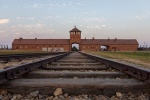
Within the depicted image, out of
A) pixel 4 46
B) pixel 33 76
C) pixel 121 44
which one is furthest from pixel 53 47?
pixel 33 76

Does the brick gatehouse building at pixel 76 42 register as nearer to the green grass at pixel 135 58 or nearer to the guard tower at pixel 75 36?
the guard tower at pixel 75 36

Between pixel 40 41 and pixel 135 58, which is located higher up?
pixel 40 41

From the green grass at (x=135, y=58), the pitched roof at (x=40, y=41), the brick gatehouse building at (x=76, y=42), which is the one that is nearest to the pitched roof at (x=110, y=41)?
the brick gatehouse building at (x=76, y=42)

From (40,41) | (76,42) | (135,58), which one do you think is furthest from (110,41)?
(135,58)

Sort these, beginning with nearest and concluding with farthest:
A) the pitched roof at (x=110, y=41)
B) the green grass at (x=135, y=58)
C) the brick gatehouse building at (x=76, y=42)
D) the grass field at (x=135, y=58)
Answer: the grass field at (x=135, y=58)
the green grass at (x=135, y=58)
the brick gatehouse building at (x=76, y=42)
the pitched roof at (x=110, y=41)

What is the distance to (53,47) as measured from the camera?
10494 centimetres

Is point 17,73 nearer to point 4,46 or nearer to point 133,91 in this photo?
point 133,91

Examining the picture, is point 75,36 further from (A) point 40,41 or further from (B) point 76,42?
→ (A) point 40,41

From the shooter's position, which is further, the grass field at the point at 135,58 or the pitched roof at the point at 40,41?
the pitched roof at the point at 40,41

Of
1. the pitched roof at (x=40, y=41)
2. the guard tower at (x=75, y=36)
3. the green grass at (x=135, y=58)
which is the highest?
the guard tower at (x=75, y=36)

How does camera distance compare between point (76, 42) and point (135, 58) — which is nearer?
point (135, 58)

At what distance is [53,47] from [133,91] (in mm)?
102251

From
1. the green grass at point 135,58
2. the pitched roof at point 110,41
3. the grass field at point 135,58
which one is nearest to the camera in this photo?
the grass field at point 135,58

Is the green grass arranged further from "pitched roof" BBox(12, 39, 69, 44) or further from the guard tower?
"pitched roof" BBox(12, 39, 69, 44)
